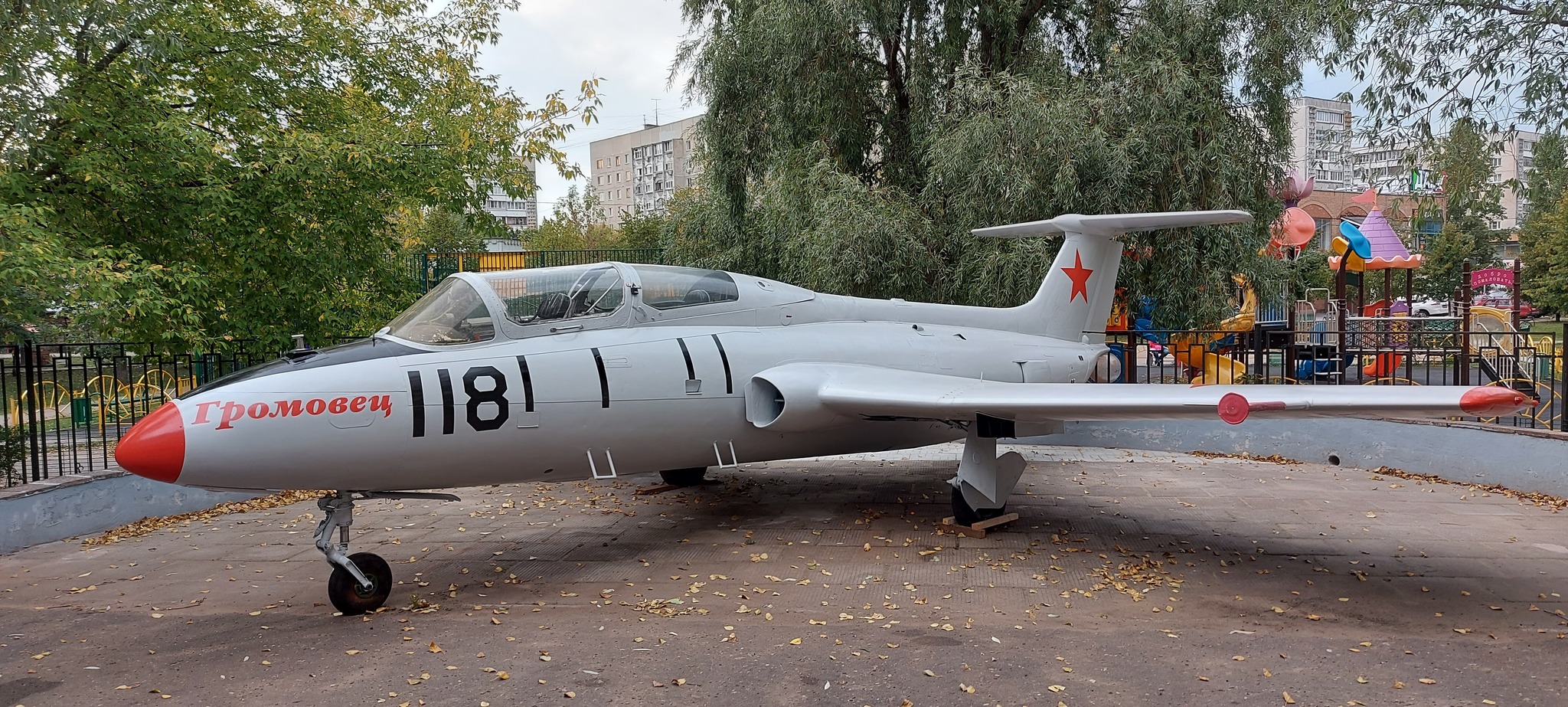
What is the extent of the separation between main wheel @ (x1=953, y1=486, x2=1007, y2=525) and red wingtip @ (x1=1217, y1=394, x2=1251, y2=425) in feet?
8.28

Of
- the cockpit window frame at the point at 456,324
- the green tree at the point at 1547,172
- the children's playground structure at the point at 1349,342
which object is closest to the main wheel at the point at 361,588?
the cockpit window frame at the point at 456,324

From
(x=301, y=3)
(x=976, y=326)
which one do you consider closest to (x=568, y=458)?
(x=976, y=326)

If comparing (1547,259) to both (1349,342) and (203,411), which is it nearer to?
(1349,342)

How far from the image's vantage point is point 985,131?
518 inches

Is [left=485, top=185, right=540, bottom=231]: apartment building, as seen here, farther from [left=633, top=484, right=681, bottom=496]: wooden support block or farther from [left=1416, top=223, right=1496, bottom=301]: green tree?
[left=633, top=484, right=681, bottom=496]: wooden support block

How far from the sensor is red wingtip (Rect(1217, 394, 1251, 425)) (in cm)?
643

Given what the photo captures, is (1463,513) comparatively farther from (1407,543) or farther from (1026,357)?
(1026,357)

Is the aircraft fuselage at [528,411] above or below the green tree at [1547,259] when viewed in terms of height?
below

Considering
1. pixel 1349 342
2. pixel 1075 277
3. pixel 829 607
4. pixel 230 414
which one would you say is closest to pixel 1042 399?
pixel 829 607

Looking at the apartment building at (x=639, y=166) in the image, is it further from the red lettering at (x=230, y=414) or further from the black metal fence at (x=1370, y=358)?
the red lettering at (x=230, y=414)

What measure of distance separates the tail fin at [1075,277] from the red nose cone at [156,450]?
7.82 m

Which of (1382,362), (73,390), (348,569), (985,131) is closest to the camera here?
(348,569)

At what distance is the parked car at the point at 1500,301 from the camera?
37225 millimetres

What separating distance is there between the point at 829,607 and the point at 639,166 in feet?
312
